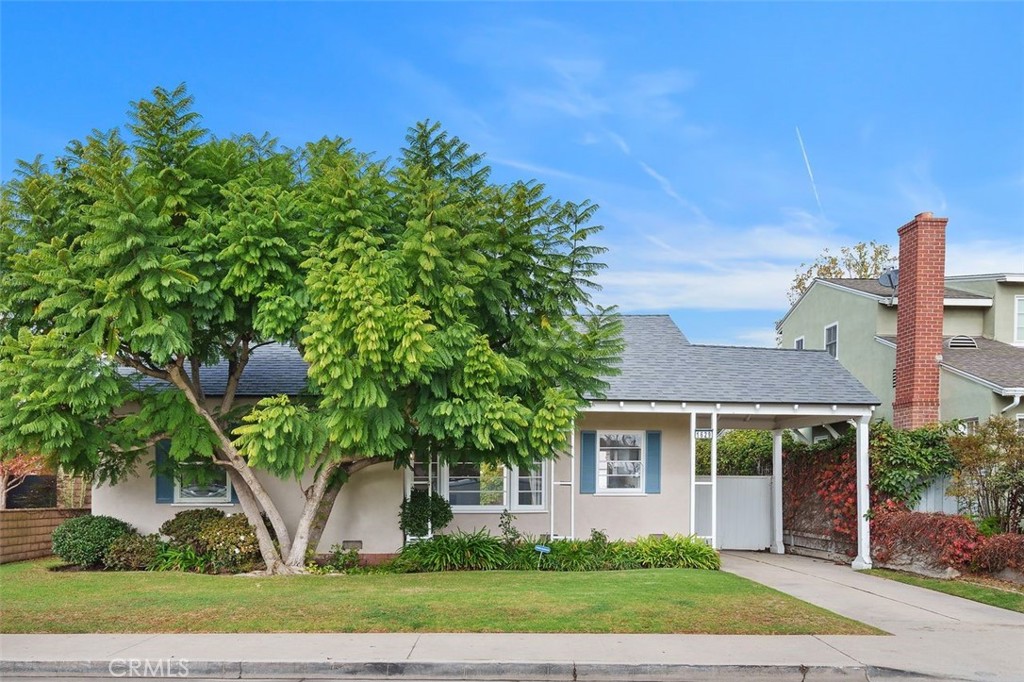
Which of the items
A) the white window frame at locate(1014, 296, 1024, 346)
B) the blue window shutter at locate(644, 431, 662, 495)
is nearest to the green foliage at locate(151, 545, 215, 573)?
the blue window shutter at locate(644, 431, 662, 495)

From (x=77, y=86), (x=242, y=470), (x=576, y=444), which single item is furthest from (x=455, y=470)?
(x=77, y=86)

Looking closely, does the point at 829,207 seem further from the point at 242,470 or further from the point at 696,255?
the point at 242,470

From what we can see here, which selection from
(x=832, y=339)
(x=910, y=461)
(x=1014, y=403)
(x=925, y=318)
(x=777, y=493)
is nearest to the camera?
(x=910, y=461)

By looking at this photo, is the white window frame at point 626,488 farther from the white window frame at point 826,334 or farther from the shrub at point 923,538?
the white window frame at point 826,334

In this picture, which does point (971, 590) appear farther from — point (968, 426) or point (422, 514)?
point (422, 514)

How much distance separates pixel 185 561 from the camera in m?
15.5

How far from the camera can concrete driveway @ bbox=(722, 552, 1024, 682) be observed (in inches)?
344

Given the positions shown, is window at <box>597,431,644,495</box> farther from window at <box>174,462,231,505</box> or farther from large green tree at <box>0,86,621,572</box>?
window at <box>174,462,231,505</box>

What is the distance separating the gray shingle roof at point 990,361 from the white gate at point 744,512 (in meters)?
4.66

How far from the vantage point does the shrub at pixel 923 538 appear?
1502 cm

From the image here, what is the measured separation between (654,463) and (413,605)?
8.41m

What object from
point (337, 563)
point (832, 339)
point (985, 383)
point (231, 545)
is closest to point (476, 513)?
point (337, 563)

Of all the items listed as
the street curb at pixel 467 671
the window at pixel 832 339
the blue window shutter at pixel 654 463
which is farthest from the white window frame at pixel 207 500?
the window at pixel 832 339

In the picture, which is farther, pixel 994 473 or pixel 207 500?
pixel 207 500
